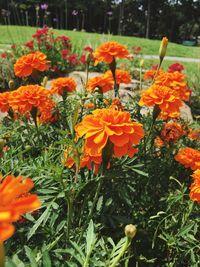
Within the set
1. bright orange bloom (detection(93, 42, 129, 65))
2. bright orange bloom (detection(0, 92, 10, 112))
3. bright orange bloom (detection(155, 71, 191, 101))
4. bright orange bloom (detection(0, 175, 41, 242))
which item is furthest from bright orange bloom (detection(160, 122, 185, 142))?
bright orange bloom (detection(0, 175, 41, 242))

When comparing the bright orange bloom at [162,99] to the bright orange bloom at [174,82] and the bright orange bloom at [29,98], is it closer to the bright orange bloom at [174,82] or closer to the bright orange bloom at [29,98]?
the bright orange bloom at [174,82]

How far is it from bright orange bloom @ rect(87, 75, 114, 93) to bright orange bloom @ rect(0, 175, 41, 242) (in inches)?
59.1

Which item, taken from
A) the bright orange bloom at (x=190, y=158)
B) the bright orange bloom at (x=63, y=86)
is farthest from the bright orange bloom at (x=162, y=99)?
the bright orange bloom at (x=63, y=86)

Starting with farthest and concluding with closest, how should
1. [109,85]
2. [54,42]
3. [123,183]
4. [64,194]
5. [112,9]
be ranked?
[112,9], [54,42], [109,85], [123,183], [64,194]

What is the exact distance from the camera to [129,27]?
96.5 feet

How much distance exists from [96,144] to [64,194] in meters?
0.19

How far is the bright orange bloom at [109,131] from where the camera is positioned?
3.12ft

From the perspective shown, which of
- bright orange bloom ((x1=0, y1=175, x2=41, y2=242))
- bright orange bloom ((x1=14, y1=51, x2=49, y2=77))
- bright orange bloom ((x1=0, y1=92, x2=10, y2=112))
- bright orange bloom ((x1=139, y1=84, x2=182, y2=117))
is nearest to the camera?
bright orange bloom ((x1=0, y1=175, x2=41, y2=242))

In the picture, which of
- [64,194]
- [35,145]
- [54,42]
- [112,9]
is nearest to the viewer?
[64,194]

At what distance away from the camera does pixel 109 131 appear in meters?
0.94

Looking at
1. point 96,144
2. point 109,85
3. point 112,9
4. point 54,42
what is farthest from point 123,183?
point 112,9

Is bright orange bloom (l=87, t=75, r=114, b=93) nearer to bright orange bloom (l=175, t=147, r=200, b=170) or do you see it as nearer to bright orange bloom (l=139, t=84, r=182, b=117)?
bright orange bloom (l=139, t=84, r=182, b=117)

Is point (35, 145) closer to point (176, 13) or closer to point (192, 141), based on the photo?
point (192, 141)

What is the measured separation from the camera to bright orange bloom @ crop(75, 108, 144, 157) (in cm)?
95
